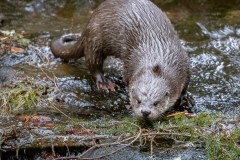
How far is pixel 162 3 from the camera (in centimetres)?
638

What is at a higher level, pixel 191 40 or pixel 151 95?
pixel 151 95

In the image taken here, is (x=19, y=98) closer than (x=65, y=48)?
Yes

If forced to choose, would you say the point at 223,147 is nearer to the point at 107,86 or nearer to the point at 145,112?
the point at 145,112

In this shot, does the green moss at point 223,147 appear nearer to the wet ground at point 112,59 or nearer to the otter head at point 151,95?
the otter head at point 151,95

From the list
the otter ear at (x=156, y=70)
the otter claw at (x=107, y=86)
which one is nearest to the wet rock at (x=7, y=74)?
the otter claw at (x=107, y=86)

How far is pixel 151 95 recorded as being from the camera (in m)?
3.48

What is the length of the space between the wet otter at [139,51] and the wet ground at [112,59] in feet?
0.64

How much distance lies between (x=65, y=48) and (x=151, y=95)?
1.66m

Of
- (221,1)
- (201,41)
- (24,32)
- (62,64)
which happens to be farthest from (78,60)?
(221,1)

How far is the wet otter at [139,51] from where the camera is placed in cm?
356

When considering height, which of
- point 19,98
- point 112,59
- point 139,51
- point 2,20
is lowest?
point 112,59

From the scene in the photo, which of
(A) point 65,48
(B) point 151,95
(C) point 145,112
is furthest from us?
(A) point 65,48

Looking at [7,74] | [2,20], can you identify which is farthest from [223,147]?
[2,20]

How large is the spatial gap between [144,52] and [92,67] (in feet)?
2.41
